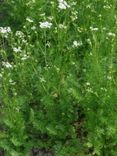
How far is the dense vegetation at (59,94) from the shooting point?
12.1ft

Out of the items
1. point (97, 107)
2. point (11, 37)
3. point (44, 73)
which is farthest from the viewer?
point (11, 37)

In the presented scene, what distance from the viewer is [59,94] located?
387 cm

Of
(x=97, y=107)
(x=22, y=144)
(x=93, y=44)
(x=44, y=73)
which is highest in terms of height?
(x=93, y=44)

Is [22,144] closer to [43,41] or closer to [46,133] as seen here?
[46,133]

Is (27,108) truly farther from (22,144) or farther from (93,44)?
(93,44)

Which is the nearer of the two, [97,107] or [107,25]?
[97,107]

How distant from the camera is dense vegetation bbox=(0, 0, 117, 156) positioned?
12.1 ft

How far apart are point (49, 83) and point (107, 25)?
105 centimetres

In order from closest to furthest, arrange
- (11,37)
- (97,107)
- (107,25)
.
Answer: (97,107)
(11,37)
(107,25)

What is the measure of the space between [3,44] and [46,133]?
3.76 feet

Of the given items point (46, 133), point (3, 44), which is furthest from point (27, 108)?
point (3, 44)

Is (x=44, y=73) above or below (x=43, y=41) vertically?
below

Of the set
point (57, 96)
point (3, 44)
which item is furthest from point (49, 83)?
point (3, 44)

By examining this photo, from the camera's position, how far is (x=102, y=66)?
3852 millimetres
